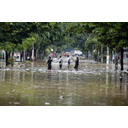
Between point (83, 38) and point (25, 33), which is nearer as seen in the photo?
point (25, 33)

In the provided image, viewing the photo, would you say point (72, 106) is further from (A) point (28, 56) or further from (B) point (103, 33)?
(A) point (28, 56)

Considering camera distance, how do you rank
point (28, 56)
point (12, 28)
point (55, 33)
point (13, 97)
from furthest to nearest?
point (28, 56)
point (55, 33)
point (12, 28)
point (13, 97)

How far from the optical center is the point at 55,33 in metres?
64.8

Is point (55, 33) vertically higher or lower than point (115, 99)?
higher

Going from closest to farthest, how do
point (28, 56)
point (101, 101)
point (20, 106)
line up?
point (20, 106) < point (101, 101) < point (28, 56)

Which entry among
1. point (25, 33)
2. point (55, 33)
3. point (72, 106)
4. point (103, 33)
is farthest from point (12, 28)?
point (72, 106)

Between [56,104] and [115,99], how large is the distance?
3014mm

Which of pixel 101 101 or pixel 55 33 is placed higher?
pixel 55 33

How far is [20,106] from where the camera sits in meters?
13.3

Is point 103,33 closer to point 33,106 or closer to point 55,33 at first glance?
point 55,33

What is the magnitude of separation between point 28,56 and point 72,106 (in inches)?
3501

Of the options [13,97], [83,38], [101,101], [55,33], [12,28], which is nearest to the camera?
[101,101]

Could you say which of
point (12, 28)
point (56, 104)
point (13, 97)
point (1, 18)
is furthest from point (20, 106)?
point (12, 28)

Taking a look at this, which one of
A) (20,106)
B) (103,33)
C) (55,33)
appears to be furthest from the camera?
(55,33)
